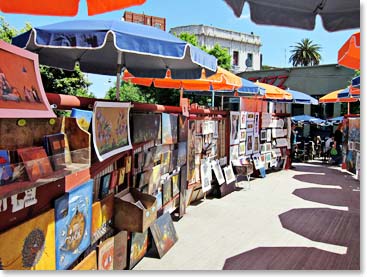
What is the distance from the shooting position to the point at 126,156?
128 inches

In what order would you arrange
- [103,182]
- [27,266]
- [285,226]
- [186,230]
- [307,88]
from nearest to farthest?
[27,266], [103,182], [186,230], [285,226], [307,88]

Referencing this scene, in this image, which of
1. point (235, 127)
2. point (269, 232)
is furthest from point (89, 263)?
point (235, 127)

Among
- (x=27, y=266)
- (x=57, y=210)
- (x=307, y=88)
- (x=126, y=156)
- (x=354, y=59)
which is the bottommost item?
(x=27, y=266)

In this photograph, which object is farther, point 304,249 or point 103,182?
point 304,249

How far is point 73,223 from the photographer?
7.75 feet

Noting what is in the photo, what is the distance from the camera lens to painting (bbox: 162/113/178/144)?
4227mm

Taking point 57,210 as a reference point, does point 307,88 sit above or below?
above

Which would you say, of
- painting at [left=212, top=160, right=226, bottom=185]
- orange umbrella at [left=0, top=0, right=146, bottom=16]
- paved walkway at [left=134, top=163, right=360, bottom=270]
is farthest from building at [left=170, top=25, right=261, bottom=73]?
orange umbrella at [left=0, top=0, right=146, bottom=16]

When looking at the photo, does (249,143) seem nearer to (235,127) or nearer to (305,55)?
(235,127)

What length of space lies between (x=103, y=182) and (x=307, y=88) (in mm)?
20807

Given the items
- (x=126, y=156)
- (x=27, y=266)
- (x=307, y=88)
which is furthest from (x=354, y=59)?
(x=307, y=88)

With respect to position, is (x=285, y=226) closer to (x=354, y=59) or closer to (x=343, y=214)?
(x=343, y=214)

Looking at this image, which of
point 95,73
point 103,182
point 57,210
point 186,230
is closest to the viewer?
point 57,210

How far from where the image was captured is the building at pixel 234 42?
2220 cm
